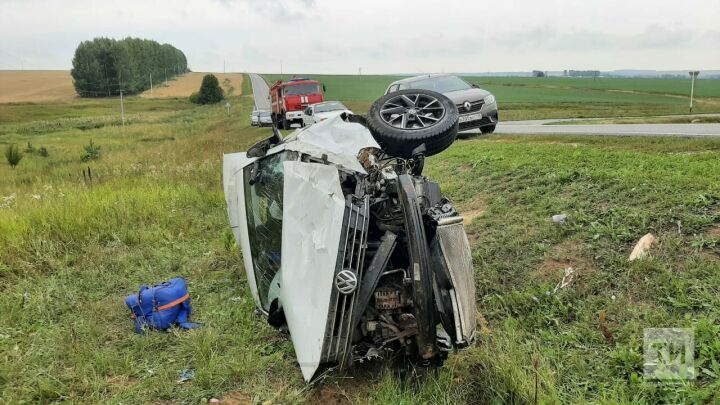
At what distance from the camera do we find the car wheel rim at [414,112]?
192 inches

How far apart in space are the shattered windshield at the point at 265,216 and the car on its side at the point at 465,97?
25.1 ft

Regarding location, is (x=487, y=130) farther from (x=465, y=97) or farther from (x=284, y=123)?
(x=284, y=123)

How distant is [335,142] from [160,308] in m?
2.16

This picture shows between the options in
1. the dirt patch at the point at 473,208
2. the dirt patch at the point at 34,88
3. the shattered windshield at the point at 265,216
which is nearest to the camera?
the shattered windshield at the point at 265,216

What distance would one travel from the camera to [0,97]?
71.4 metres

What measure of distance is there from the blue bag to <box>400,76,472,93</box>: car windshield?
870cm

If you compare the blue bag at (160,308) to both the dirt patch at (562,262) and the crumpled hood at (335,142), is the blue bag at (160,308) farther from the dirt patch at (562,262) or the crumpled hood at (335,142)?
the dirt patch at (562,262)

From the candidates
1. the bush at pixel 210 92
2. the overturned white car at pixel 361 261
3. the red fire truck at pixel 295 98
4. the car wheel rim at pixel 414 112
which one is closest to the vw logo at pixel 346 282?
the overturned white car at pixel 361 261

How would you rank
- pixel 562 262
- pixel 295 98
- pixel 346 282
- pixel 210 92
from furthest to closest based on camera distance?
pixel 210 92 → pixel 295 98 → pixel 562 262 → pixel 346 282

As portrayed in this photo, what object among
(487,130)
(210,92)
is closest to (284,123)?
(487,130)

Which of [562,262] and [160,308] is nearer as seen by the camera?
[160,308]

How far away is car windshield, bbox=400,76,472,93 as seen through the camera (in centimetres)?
1176

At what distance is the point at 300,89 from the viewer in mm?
23047

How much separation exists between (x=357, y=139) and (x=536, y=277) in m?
2.18
